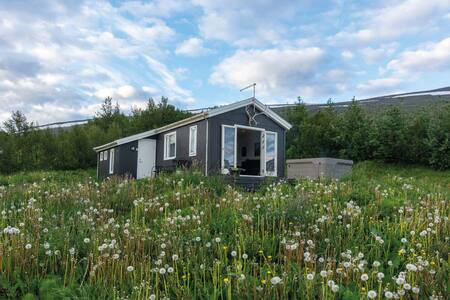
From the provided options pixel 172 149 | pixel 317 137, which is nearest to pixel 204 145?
pixel 172 149

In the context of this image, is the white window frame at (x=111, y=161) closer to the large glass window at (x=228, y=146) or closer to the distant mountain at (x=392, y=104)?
the large glass window at (x=228, y=146)

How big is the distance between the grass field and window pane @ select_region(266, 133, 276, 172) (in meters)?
9.66

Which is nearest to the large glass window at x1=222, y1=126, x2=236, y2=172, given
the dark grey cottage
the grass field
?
the dark grey cottage

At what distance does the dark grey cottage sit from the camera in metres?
14.1

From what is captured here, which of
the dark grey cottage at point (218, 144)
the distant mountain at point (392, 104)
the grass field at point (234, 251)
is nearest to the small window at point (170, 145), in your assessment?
the dark grey cottage at point (218, 144)

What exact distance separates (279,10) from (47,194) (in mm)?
6368

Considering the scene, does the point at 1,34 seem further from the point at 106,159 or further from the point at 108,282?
the point at 106,159

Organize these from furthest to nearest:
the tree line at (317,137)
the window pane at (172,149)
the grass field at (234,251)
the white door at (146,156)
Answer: the tree line at (317,137) < the white door at (146,156) < the window pane at (172,149) < the grass field at (234,251)

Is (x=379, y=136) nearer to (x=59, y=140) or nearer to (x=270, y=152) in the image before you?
(x=270, y=152)

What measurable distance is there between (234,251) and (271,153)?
12.8 metres

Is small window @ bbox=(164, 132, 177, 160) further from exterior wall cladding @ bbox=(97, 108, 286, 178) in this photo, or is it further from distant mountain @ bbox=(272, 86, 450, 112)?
distant mountain @ bbox=(272, 86, 450, 112)

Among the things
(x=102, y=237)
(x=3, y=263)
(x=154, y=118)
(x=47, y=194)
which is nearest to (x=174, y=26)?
(x=47, y=194)

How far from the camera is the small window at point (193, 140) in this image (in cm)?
1472

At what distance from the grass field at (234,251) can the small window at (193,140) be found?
8.95m
